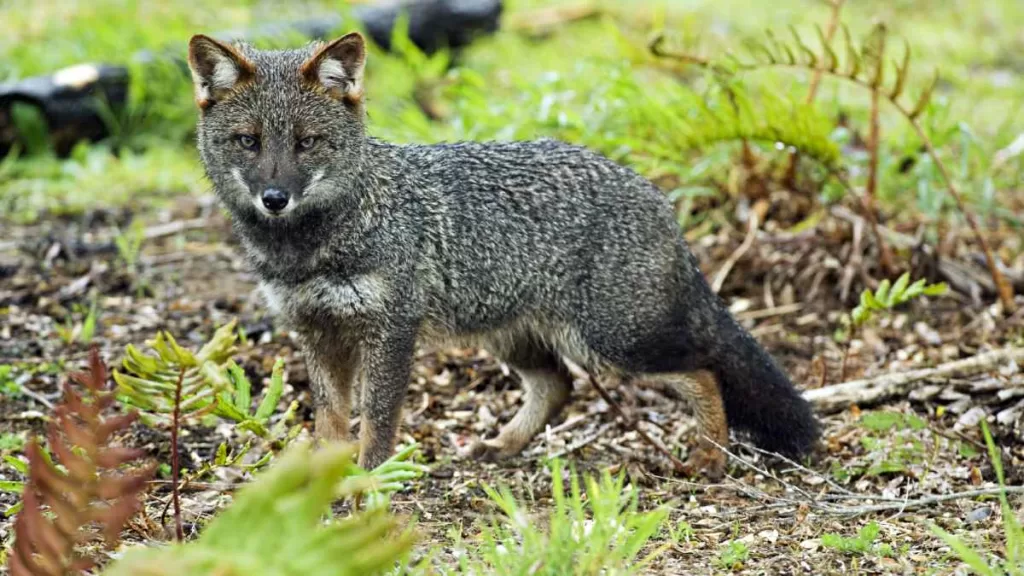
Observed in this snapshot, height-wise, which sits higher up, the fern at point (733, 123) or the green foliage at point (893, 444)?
the fern at point (733, 123)

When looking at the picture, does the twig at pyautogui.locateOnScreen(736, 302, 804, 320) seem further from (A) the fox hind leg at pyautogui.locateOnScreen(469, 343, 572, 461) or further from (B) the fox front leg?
(B) the fox front leg

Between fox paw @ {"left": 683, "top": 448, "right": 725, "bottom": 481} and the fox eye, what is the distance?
2.62 meters

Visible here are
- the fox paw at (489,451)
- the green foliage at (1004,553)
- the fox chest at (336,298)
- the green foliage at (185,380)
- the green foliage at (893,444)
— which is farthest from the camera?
the fox paw at (489,451)

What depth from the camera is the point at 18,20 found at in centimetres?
1257

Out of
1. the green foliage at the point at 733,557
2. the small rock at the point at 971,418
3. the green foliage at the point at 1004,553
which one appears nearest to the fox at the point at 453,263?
the small rock at the point at 971,418

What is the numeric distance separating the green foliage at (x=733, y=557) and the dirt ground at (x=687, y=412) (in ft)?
0.03

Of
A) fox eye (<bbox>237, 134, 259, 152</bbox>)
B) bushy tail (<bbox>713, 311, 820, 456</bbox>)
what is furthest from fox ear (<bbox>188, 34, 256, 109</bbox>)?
bushy tail (<bbox>713, 311, 820, 456</bbox>)

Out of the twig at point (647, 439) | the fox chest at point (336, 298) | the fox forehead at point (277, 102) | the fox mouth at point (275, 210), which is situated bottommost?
the twig at point (647, 439)

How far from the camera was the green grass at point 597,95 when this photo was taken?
8.15m

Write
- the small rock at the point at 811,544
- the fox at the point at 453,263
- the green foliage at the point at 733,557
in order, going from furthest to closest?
the fox at the point at 453,263 → the small rock at the point at 811,544 → the green foliage at the point at 733,557

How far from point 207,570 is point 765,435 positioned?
3.91 metres

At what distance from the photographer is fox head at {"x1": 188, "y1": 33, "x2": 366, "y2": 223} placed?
5.39 m

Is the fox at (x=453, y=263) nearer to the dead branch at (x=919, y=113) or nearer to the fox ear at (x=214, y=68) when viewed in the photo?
the fox ear at (x=214, y=68)

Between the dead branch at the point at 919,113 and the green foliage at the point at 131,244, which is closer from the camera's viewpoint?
the dead branch at the point at 919,113
